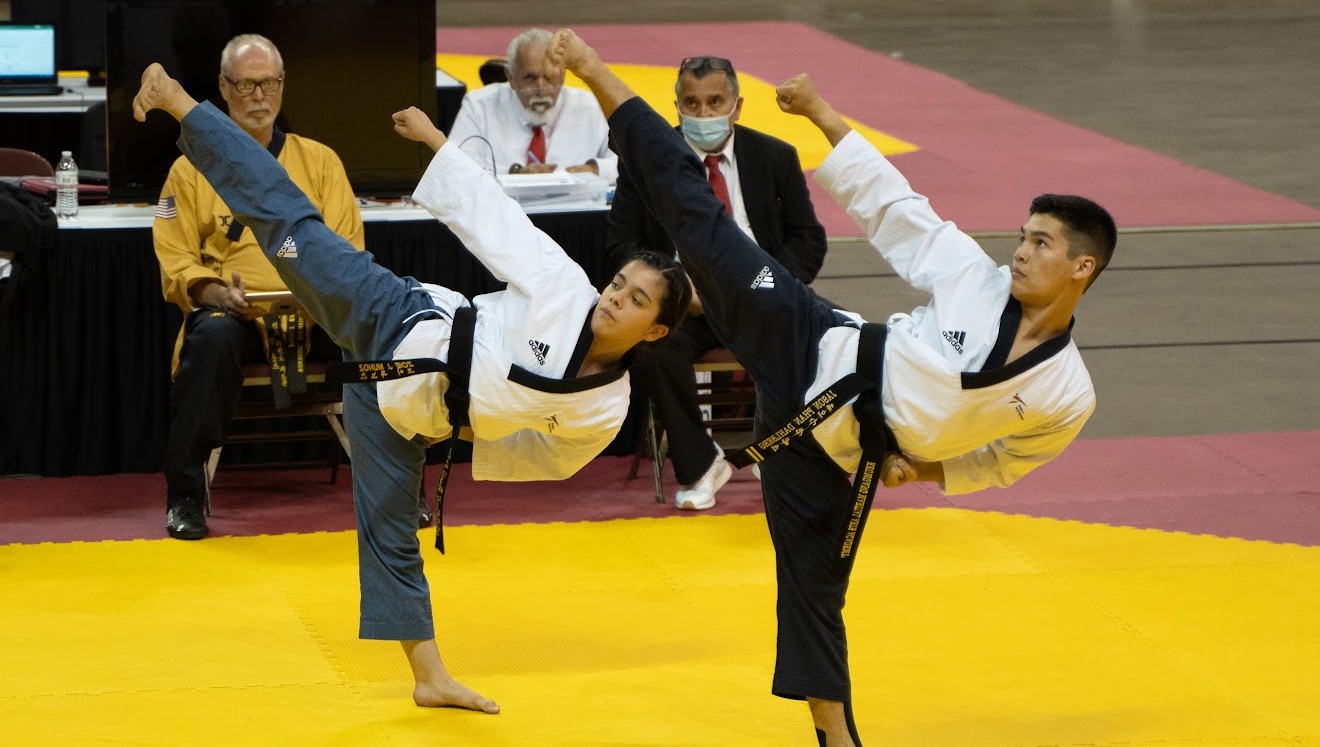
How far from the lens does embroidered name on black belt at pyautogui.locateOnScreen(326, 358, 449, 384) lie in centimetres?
370

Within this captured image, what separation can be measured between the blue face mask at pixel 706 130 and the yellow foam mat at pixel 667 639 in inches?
50.2

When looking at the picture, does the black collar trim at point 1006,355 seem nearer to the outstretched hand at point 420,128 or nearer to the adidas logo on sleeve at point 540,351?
the adidas logo on sleeve at point 540,351

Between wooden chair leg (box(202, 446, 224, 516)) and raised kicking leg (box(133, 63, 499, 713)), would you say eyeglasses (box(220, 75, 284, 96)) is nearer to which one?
wooden chair leg (box(202, 446, 224, 516))

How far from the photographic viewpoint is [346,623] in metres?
4.73

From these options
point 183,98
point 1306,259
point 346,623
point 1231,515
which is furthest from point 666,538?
point 1306,259

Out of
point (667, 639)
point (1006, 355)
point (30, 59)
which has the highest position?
point (30, 59)

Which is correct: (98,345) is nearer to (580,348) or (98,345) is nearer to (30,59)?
(580,348)

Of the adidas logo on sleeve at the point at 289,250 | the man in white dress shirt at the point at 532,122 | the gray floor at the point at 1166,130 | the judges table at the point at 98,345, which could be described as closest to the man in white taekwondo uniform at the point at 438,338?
the adidas logo on sleeve at the point at 289,250

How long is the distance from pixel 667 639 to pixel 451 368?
1.30 meters

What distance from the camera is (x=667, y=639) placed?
15.4 ft

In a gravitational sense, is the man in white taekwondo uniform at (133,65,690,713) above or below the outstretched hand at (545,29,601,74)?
below

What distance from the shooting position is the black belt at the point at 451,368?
3.70m

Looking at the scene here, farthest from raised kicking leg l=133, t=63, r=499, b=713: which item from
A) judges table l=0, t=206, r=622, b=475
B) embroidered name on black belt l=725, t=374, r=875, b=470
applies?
judges table l=0, t=206, r=622, b=475

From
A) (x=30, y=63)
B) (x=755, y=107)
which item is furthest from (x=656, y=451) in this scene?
(x=755, y=107)
